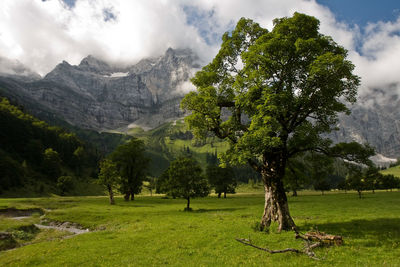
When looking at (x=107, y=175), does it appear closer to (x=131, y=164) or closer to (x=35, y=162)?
(x=131, y=164)

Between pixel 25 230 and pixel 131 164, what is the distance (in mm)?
53645

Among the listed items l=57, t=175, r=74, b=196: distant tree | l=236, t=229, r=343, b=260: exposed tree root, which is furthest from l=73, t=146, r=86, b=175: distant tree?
l=236, t=229, r=343, b=260: exposed tree root

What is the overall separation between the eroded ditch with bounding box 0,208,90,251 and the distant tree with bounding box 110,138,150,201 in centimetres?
3481

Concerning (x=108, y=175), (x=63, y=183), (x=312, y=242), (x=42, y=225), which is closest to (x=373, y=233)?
(x=312, y=242)

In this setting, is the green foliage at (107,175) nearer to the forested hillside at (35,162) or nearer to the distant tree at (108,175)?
the distant tree at (108,175)

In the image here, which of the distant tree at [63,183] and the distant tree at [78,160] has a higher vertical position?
the distant tree at [78,160]

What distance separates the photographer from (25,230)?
117 feet

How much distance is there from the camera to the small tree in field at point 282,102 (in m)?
22.2

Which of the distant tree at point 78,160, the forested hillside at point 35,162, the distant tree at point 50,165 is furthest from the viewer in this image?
the distant tree at point 78,160

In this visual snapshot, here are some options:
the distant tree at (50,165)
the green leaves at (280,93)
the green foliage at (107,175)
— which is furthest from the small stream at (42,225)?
the distant tree at (50,165)

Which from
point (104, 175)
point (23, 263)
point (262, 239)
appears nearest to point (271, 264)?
point (262, 239)

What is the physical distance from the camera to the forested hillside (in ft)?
380

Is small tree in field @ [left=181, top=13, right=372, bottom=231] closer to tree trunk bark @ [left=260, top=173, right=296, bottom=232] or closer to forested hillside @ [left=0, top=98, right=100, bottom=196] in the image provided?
tree trunk bark @ [left=260, top=173, right=296, bottom=232]

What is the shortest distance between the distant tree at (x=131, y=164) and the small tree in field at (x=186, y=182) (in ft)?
109
